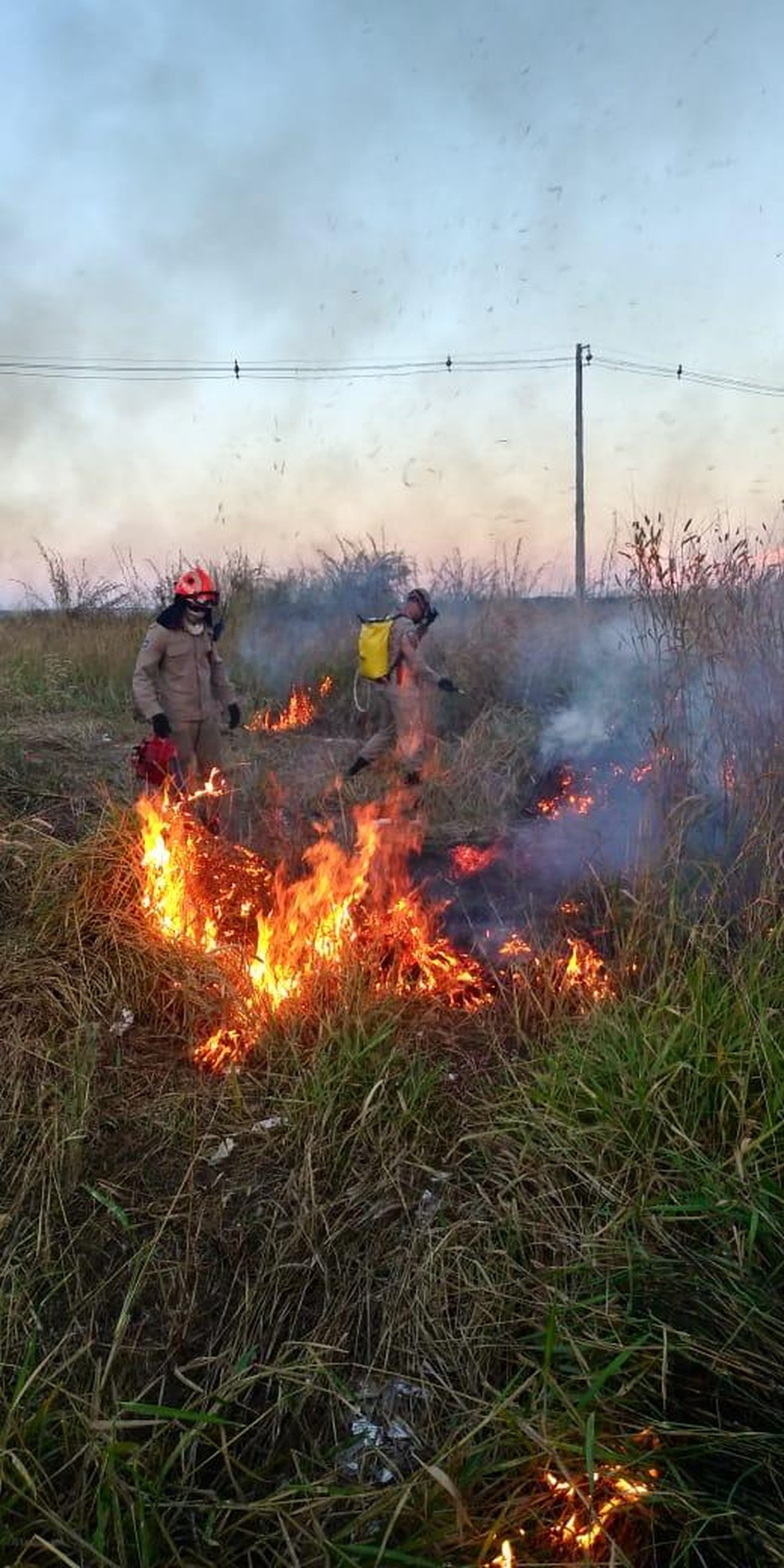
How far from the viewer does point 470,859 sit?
4332 mm

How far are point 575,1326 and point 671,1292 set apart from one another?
0.22 m

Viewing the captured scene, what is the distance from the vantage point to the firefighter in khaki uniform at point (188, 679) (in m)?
5.76

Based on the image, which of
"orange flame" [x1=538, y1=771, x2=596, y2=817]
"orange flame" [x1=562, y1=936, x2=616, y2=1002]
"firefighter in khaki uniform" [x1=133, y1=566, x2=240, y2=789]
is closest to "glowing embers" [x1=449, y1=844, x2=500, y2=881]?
"orange flame" [x1=538, y1=771, x2=596, y2=817]

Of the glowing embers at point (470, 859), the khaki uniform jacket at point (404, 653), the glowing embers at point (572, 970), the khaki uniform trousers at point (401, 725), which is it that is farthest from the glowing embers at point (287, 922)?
A: the khaki uniform jacket at point (404, 653)

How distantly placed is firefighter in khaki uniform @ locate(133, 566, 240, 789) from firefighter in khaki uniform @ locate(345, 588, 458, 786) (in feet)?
6.53

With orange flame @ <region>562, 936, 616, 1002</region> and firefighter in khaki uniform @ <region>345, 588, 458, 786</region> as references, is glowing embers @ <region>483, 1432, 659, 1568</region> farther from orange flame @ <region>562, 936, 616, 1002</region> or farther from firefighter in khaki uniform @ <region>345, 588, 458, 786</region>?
firefighter in khaki uniform @ <region>345, 588, 458, 786</region>

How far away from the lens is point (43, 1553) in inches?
65.1

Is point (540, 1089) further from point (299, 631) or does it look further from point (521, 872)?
point (299, 631)

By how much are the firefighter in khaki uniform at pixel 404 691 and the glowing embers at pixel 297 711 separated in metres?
2.40

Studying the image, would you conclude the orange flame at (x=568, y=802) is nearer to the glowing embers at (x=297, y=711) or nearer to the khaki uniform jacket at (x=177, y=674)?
the khaki uniform jacket at (x=177, y=674)

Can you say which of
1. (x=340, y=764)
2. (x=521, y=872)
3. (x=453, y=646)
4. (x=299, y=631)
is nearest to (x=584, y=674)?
(x=453, y=646)

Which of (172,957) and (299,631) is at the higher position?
(299,631)

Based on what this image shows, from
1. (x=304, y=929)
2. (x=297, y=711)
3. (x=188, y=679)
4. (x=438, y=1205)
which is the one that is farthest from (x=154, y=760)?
(x=297, y=711)

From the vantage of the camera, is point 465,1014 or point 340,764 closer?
point 465,1014
